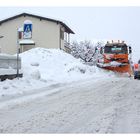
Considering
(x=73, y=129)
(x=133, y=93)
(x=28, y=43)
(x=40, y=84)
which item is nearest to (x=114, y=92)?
(x=133, y=93)

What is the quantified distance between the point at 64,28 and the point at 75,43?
4533 centimetres

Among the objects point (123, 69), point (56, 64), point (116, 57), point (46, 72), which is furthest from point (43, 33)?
point (46, 72)

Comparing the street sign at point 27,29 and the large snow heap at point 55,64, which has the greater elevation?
the street sign at point 27,29

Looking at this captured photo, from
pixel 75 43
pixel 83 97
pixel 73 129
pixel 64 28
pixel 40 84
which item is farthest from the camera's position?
pixel 75 43

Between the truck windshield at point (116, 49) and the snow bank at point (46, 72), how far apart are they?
5.60 feet

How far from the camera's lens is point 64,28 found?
55.5 m

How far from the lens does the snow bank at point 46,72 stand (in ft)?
56.1

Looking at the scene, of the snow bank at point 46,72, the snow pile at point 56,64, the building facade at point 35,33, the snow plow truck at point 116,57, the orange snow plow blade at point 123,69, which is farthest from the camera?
the building facade at point 35,33

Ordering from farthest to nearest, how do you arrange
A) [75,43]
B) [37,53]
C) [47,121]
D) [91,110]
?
[75,43], [37,53], [91,110], [47,121]

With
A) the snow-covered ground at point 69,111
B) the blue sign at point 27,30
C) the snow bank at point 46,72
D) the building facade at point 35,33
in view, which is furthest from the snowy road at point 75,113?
the building facade at point 35,33

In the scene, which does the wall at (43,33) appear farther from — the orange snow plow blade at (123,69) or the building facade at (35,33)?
the orange snow plow blade at (123,69)

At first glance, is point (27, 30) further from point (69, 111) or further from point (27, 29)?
point (69, 111)

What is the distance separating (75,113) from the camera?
1014cm
